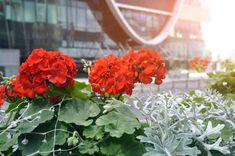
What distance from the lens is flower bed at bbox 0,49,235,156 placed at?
6.09 feet

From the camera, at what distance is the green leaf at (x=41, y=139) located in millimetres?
1865

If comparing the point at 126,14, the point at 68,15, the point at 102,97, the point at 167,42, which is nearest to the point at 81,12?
the point at 68,15

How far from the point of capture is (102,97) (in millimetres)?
2209

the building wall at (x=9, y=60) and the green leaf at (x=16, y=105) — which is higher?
the green leaf at (x=16, y=105)

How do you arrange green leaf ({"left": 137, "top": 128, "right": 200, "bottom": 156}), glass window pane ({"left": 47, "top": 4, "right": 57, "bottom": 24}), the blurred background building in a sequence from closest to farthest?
1. green leaf ({"left": 137, "top": 128, "right": 200, "bottom": 156})
2. the blurred background building
3. glass window pane ({"left": 47, "top": 4, "right": 57, "bottom": 24})

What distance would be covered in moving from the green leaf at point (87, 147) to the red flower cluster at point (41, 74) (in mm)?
326

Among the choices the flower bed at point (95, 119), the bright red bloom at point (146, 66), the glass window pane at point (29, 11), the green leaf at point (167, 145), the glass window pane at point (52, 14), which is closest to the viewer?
the green leaf at point (167, 145)

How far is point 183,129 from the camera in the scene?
1963 mm

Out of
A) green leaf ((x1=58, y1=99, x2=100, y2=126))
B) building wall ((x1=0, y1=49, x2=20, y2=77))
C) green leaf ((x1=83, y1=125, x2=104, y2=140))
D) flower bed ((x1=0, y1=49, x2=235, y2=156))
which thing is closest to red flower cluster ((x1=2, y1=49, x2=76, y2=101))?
flower bed ((x1=0, y1=49, x2=235, y2=156))

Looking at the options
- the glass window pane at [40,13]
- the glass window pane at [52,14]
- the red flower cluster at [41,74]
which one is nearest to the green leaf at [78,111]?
the red flower cluster at [41,74]

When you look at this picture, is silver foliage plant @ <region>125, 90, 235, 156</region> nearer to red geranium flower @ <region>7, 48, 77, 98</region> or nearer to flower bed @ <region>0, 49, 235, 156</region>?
flower bed @ <region>0, 49, 235, 156</region>

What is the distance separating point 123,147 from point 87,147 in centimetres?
17

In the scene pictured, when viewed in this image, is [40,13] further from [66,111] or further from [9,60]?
[66,111]

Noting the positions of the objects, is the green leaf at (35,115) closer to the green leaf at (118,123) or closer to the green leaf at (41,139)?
the green leaf at (41,139)
